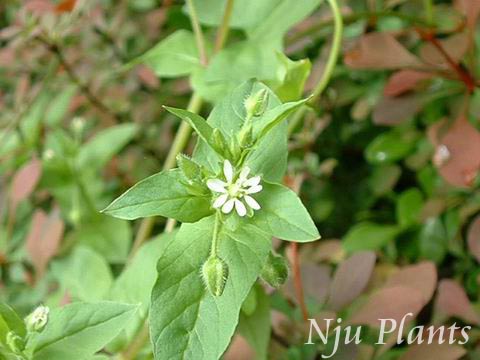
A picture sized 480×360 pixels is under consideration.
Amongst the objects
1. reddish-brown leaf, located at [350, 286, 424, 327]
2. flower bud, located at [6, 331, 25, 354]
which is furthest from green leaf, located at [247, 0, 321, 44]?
flower bud, located at [6, 331, 25, 354]

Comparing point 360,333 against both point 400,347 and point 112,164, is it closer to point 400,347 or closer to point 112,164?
point 400,347

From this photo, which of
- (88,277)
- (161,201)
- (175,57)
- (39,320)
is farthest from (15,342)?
(175,57)

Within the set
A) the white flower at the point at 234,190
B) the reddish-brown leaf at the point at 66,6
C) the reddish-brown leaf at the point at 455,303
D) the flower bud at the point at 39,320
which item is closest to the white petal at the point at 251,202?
the white flower at the point at 234,190

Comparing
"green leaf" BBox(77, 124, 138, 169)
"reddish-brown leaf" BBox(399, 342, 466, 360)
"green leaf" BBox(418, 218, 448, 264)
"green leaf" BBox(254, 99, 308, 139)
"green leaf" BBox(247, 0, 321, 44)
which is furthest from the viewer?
"green leaf" BBox(77, 124, 138, 169)

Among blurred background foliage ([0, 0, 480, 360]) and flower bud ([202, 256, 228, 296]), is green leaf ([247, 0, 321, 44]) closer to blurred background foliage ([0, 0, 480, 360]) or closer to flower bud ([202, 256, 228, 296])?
blurred background foliage ([0, 0, 480, 360])

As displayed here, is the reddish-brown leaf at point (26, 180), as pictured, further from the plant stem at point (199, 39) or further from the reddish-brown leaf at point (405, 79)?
the reddish-brown leaf at point (405, 79)
